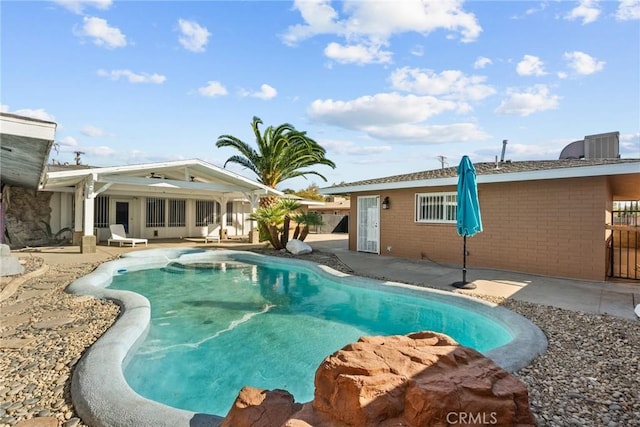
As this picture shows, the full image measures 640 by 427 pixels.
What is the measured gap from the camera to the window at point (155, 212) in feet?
65.0

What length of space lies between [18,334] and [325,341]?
177 inches

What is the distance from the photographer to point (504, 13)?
369 inches

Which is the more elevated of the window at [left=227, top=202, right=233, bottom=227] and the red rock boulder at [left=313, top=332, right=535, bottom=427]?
the window at [left=227, top=202, right=233, bottom=227]

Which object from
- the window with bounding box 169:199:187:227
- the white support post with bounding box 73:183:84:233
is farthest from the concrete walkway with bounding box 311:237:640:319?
the window with bounding box 169:199:187:227

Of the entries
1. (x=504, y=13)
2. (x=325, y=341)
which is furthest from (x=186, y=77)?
(x=325, y=341)

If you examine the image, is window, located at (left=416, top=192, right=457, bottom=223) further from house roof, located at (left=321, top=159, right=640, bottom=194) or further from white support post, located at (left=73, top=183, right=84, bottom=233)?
white support post, located at (left=73, top=183, right=84, bottom=233)

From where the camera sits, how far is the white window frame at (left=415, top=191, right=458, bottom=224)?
1177cm

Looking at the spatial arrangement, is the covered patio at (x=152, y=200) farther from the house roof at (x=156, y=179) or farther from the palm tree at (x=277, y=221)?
the palm tree at (x=277, y=221)

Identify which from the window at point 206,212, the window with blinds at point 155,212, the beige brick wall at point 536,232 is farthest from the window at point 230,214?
the beige brick wall at point 536,232

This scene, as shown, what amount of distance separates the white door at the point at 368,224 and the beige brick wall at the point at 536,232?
1952 mm

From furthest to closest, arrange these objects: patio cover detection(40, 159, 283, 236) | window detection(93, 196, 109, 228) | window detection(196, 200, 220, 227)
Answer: window detection(196, 200, 220, 227)
window detection(93, 196, 109, 228)
patio cover detection(40, 159, 283, 236)

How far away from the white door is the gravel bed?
7479mm

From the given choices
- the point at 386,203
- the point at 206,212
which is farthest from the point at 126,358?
the point at 206,212

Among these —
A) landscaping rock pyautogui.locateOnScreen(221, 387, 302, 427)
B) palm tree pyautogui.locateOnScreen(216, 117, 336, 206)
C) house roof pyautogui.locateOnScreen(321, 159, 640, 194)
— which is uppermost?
palm tree pyautogui.locateOnScreen(216, 117, 336, 206)
